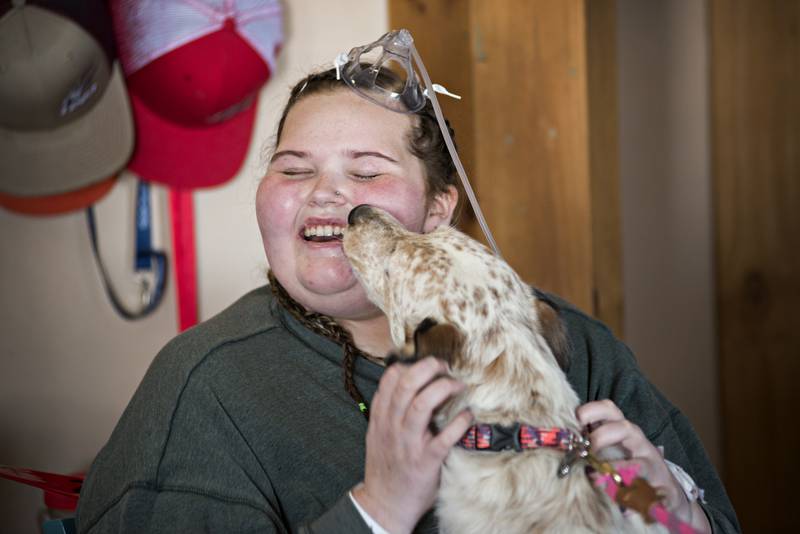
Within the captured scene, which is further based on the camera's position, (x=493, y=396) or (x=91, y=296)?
(x=91, y=296)

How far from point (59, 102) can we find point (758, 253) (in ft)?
8.13

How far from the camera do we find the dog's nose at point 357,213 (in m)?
1.36

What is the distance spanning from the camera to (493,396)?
117 centimetres

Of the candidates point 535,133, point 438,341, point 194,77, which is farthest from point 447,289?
point 194,77

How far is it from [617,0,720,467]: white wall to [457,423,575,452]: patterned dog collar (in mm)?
2047

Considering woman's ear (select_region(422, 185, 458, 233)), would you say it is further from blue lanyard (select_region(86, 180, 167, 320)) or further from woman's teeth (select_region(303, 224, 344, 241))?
blue lanyard (select_region(86, 180, 167, 320))

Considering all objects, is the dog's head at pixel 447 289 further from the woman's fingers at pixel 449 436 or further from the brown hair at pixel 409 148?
the brown hair at pixel 409 148

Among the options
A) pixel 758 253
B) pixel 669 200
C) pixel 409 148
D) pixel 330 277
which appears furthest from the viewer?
pixel 669 200

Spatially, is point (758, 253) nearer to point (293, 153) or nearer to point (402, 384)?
point (293, 153)

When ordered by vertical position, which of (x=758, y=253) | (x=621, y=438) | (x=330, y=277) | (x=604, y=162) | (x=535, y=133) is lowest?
(x=758, y=253)

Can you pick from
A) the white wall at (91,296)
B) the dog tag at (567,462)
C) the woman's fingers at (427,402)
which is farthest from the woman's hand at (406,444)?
the white wall at (91,296)

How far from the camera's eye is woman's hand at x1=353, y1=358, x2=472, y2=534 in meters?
1.10

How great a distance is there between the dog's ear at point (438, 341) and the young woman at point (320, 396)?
0.03m

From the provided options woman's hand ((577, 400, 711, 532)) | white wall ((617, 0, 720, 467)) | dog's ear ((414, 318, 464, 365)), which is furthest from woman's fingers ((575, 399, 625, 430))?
white wall ((617, 0, 720, 467))
